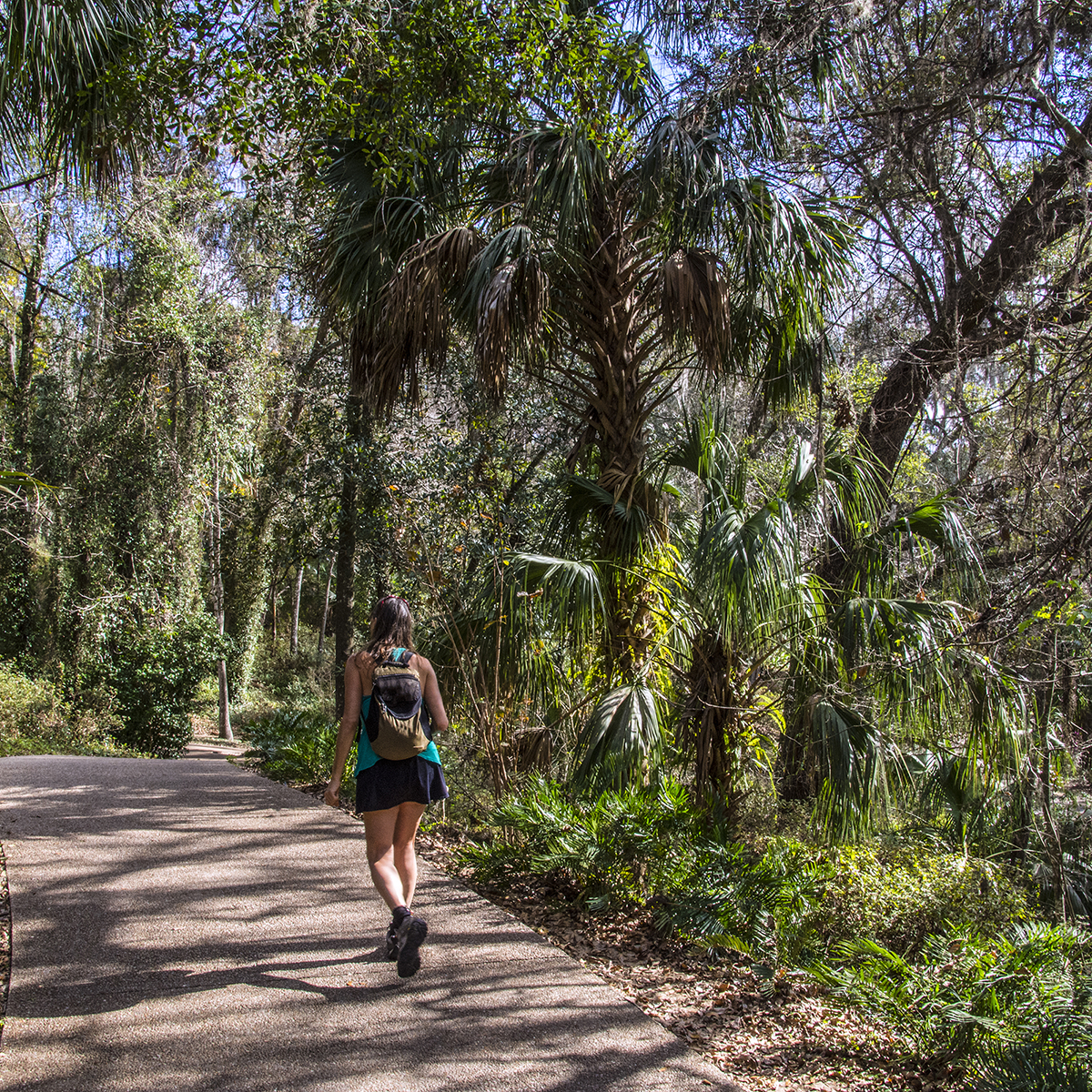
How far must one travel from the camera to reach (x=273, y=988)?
357cm

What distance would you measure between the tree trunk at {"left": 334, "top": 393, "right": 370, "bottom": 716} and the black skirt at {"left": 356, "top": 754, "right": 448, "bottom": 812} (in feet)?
21.7

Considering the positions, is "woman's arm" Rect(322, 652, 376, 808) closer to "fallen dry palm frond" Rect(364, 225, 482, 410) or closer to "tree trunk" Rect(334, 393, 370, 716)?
"fallen dry palm frond" Rect(364, 225, 482, 410)

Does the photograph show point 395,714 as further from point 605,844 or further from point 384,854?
point 605,844

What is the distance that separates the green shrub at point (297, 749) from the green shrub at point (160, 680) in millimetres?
1651

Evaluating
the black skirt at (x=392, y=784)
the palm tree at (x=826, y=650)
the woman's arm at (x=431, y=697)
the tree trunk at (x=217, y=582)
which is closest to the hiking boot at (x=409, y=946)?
the black skirt at (x=392, y=784)

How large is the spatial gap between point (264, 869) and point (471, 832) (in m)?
1.73

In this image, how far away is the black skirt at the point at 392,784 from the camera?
150 inches

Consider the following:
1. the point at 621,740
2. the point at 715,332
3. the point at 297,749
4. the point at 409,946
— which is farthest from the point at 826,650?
the point at 297,749

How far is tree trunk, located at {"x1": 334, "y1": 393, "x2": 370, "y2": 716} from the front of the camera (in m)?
10.9

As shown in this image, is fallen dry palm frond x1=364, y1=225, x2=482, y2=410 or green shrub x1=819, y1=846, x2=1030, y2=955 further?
fallen dry palm frond x1=364, y1=225, x2=482, y2=410

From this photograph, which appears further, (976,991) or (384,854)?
(384,854)

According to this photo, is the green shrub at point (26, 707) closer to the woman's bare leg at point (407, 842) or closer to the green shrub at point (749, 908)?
the woman's bare leg at point (407, 842)

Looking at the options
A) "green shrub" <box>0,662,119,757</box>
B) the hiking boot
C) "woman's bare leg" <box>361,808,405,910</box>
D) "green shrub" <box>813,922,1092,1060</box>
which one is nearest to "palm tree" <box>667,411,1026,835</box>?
"green shrub" <box>813,922,1092,1060</box>

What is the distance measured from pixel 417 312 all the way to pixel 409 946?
4158 millimetres
